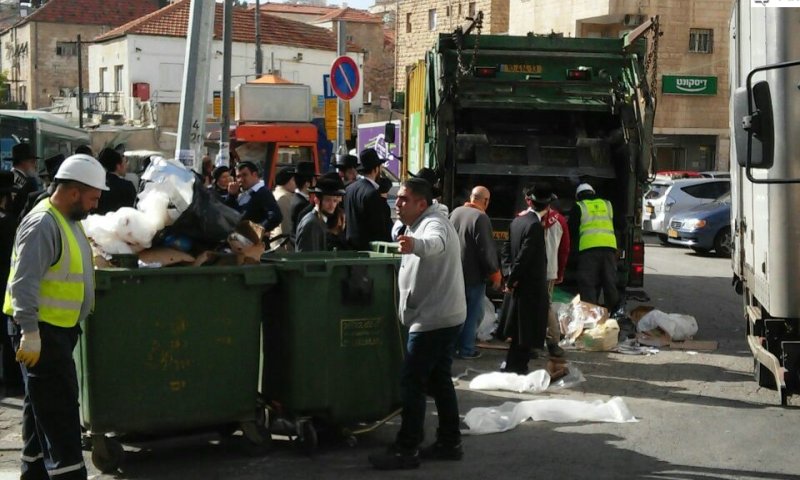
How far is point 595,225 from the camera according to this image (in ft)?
37.6

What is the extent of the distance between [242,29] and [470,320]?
51.0 metres

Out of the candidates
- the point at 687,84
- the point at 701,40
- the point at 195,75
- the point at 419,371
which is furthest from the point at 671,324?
the point at 701,40

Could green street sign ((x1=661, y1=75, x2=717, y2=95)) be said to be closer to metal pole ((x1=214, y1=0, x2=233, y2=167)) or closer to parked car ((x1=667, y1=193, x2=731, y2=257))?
parked car ((x1=667, y1=193, x2=731, y2=257))

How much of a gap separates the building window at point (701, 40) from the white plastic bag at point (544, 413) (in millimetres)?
34144

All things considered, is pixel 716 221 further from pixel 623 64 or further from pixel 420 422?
pixel 420 422

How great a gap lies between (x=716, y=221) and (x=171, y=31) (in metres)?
41.8

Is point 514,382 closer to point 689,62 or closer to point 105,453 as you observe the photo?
point 105,453

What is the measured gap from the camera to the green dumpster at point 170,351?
6.25 m

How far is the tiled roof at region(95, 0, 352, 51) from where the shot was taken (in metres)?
57.4

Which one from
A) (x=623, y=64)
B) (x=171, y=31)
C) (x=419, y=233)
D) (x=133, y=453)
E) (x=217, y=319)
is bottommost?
(x=133, y=453)

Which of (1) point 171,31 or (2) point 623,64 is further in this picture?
(1) point 171,31

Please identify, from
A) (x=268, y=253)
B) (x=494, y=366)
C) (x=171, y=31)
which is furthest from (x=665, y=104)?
(x=268, y=253)

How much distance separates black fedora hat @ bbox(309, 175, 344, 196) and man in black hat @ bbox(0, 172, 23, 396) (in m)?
2.37

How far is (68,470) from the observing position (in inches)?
217
